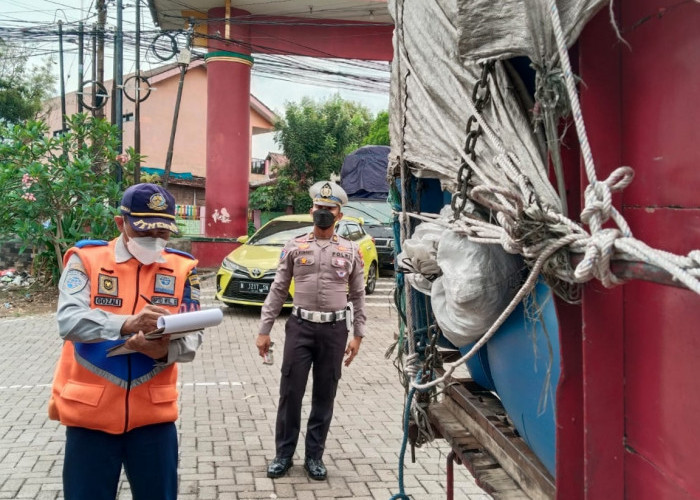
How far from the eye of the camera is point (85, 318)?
2.41 meters

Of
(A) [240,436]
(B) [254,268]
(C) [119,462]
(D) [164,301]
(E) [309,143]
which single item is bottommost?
(A) [240,436]

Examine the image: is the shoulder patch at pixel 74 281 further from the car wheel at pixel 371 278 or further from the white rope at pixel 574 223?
the car wheel at pixel 371 278

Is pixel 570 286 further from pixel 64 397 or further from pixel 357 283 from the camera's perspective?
pixel 357 283

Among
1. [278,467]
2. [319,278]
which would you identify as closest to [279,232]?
[319,278]

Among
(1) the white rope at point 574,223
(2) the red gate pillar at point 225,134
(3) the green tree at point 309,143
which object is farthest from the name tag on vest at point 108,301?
(3) the green tree at point 309,143

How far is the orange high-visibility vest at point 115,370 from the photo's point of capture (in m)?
2.53

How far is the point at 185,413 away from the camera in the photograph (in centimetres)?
539

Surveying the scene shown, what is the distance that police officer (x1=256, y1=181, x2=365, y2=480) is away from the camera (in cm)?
416

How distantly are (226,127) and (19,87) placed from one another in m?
20.5

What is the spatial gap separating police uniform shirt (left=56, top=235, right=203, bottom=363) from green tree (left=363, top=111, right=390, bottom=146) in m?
26.2

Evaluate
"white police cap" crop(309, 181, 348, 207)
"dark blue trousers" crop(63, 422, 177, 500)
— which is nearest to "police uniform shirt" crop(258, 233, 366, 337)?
"white police cap" crop(309, 181, 348, 207)

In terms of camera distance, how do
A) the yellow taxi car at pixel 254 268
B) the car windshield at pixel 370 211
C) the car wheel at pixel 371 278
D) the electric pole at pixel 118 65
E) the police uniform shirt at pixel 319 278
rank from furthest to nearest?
the car windshield at pixel 370 211 → the electric pole at pixel 118 65 → the car wheel at pixel 371 278 → the yellow taxi car at pixel 254 268 → the police uniform shirt at pixel 319 278

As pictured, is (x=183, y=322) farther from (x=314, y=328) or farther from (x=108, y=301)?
(x=314, y=328)

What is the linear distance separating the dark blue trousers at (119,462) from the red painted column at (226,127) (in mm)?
12117
